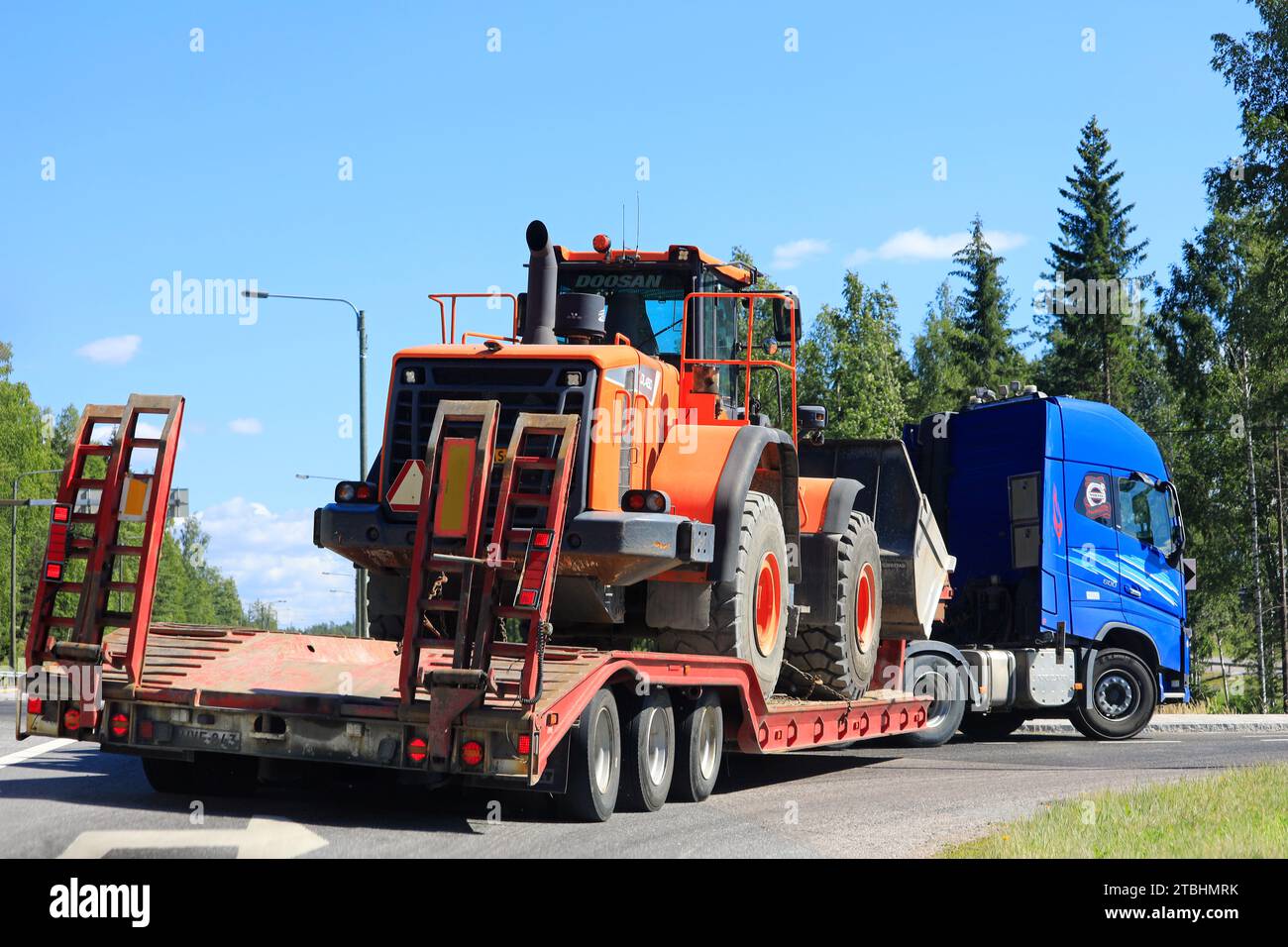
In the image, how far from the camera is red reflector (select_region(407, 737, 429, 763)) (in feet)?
29.5

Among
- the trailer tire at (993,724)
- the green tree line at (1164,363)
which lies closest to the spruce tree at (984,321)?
the green tree line at (1164,363)

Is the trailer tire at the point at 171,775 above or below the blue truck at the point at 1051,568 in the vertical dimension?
below

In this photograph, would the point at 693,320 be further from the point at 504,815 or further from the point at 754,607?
the point at 504,815

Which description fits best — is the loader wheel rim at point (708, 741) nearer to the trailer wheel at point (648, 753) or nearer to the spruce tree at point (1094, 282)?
the trailer wheel at point (648, 753)

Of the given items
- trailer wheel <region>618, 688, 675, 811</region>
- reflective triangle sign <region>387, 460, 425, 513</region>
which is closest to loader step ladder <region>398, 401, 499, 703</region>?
reflective triangle sign <region>387, 460, 425, 513</region>

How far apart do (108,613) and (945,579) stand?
10.2 metres

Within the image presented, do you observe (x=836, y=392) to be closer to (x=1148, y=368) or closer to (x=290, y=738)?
(x=1148, y=368)

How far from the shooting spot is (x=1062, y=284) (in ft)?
182

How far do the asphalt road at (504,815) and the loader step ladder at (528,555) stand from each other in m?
1.06

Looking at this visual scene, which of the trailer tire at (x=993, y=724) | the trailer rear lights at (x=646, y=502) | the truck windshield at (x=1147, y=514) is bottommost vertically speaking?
the trailer tire at (x=993, y=724)

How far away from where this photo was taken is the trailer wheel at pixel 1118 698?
19.6 metres

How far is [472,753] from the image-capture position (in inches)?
351

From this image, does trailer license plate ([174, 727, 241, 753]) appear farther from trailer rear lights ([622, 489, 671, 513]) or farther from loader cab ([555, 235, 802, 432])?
loader cab ([555, 235, 802, 432])
